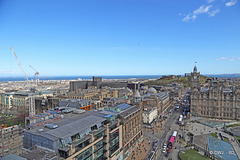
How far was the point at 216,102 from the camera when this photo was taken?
347ft

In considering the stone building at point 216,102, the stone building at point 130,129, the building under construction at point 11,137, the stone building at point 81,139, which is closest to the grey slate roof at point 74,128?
the stone building at point 81,139

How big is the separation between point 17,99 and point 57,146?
132 m

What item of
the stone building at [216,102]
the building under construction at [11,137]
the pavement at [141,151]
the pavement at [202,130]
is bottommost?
the pavement at [141,151]

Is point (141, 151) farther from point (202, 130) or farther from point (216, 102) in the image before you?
point (216, 102)

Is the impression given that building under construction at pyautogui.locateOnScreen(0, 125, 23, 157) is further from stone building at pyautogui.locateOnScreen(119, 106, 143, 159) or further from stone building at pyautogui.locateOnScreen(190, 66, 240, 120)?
stone building at pyautogui.locateOnScreen(190, 66, 240, 120)

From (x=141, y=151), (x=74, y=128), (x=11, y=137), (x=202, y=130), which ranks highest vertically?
(x=74, y=128)

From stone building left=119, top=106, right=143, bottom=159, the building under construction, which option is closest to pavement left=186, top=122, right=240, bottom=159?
stone building left=119, top=106, right=143, bottom=159

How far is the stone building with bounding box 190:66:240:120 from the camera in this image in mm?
101688

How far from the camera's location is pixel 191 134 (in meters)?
82.4

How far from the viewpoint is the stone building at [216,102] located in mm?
101688

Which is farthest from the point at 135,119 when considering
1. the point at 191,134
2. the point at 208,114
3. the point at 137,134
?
the point at 208,114

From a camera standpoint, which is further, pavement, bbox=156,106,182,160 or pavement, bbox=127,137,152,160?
pavement, bbox=127,137,152,160

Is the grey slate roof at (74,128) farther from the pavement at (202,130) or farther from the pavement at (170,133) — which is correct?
the pavement at (202,130)

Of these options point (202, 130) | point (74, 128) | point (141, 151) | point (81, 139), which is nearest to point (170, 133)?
point (202, 130)
